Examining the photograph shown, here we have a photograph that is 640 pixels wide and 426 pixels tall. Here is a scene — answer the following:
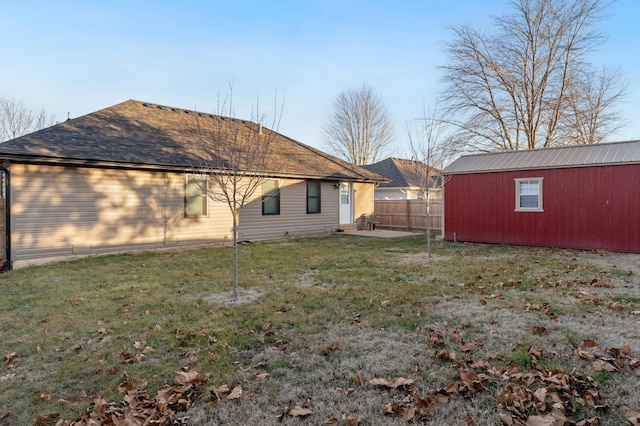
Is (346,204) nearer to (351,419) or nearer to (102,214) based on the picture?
(102,214)

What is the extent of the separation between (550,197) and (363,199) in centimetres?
819

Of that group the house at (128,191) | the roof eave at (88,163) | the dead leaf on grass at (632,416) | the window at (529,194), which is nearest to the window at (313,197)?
the house at (128,191)

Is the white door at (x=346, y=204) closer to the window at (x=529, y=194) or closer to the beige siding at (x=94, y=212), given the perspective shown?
the beige siding at (x=94, y=212)

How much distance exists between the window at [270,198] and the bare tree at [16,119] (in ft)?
77.9

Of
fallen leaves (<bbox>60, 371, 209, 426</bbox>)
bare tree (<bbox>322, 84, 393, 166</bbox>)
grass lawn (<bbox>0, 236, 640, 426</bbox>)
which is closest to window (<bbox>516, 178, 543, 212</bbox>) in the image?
grass lawn (<bbox>0, 236, 640, 426</bbox>)

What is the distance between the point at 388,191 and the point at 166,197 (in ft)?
59.7

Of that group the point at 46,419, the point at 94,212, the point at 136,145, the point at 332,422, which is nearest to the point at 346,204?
the point at 136,145

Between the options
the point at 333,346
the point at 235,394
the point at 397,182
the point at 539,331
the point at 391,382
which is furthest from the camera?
the point at 397,182

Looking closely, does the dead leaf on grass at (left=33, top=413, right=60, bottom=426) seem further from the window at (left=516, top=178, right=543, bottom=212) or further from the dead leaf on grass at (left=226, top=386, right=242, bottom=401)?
the window at (left=516, top=178, right=543, bottom=212)

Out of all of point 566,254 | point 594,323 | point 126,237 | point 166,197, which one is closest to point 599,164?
point 566,254

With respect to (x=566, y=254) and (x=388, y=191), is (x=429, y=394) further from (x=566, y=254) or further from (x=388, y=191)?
(x=388, y=191)

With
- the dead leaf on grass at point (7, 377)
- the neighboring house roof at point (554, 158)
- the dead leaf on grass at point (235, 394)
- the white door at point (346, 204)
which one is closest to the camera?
the dead leaf on grass at point (235, 394)

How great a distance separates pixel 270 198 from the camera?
14.0m

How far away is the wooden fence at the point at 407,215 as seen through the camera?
18.4 meters
